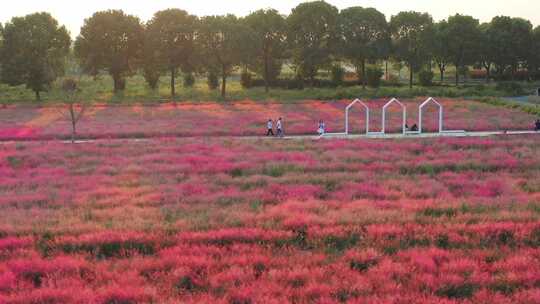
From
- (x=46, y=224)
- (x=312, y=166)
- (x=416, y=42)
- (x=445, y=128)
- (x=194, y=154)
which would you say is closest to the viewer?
(x=46, y=224)

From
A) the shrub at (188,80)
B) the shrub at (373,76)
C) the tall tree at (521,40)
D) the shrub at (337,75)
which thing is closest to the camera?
the shrub at (373,76)

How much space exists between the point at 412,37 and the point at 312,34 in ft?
54.2

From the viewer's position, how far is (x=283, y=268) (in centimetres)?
1181

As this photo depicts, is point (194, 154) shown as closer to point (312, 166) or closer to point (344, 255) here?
point (312, 166)

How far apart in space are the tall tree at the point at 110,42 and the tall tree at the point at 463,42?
4919cm

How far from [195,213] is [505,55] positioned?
9104 cm

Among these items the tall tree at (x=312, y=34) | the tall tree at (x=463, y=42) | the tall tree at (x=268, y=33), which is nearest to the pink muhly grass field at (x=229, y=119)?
the tall tree at (x=312, y=34)

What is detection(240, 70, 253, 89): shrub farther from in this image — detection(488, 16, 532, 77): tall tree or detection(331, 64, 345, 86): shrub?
detection(488, 16, 532, 77): tall tree

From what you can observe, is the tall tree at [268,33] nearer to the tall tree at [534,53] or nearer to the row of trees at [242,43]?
the row of trees at [242,43]

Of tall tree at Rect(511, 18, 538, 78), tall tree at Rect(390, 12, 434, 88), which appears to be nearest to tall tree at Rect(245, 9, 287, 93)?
tall tree at Rect(390, 12, 434, 88)

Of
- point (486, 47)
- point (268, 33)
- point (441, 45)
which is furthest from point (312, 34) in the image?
point (486, 47)

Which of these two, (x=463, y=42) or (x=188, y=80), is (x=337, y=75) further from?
(x=188, y=80)

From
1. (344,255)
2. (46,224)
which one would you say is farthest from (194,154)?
(344,255)

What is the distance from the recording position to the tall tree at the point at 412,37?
90.5 meters
